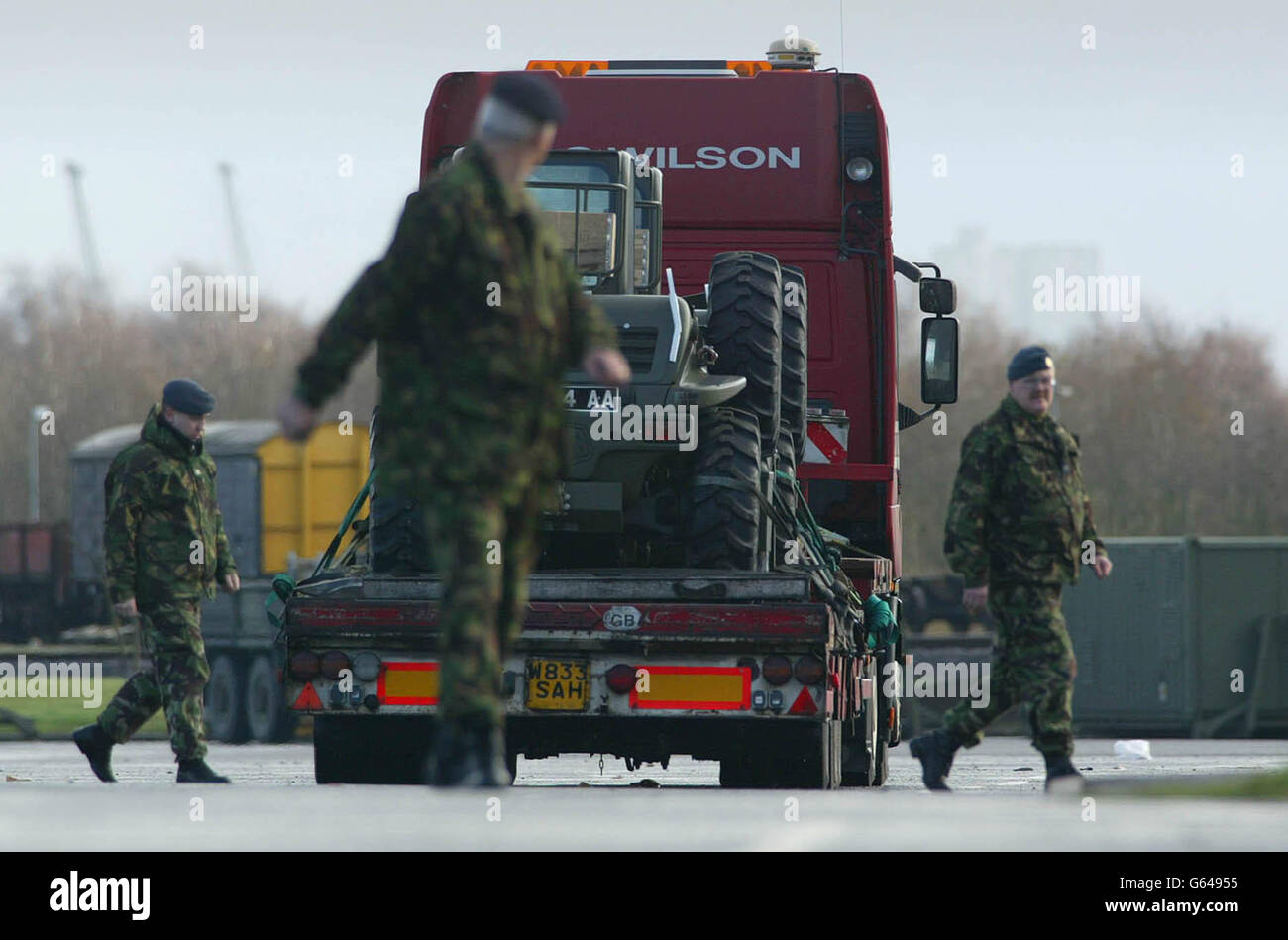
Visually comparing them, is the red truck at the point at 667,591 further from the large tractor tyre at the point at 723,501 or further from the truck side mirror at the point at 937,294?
the truck side mirror at the point at 937,294

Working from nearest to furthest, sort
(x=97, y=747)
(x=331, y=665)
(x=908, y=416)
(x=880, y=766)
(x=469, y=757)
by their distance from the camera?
(x=469, y=757) < (x=331, y=665) < (x=97, y=747) < (x=880, y=766) < (x=908, y=416)

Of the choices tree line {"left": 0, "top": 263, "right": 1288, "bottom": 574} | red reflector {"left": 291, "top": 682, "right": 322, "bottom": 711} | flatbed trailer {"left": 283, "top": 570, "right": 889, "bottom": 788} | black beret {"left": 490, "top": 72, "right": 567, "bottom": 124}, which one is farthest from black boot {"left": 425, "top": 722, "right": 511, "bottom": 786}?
tree line {"left": 0, "top": 263, "right": 1288, "bottom": 574}

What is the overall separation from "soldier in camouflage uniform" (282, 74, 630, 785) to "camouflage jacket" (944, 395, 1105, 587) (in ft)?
10.7

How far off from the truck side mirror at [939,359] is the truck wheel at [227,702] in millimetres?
13857

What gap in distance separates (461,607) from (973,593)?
11.7 feet

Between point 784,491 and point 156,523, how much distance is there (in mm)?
2887

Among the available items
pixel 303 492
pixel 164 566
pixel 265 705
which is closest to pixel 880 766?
pixel 164 566

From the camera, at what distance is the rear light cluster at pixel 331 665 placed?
10.1 meters

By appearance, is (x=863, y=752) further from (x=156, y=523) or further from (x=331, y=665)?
(x=156, y=523)

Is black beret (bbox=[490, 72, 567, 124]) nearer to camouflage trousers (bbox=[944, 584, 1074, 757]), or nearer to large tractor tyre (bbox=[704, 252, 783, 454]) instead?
camouflage trousers (bbox=[944, 584, 1074, 757])

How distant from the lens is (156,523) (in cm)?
1059

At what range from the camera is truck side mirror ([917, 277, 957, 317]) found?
14.2 meters
